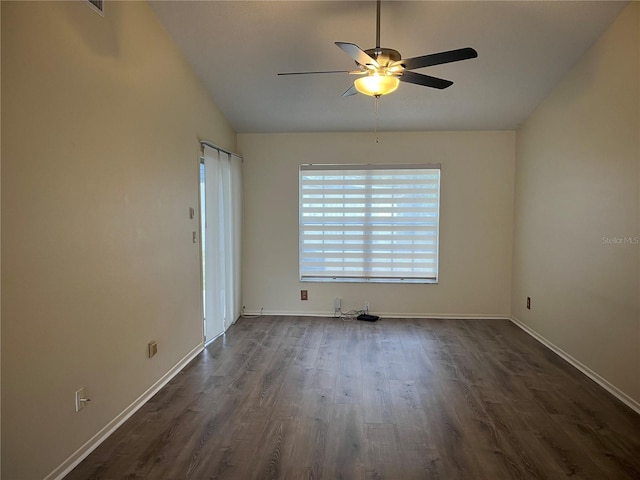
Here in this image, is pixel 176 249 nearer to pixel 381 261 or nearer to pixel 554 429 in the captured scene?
pixel 381 261

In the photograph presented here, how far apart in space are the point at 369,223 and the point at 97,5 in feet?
11.9

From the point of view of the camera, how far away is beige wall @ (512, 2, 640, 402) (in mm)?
2824

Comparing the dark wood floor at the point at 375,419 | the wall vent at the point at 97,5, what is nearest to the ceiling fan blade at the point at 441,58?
the wall vent at the point at 97,5

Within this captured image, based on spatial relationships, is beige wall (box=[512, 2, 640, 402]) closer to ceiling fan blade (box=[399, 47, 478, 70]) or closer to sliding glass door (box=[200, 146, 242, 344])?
ceiling fan blade (box=[399, 47, 478, 70])

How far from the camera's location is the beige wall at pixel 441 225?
501 centimetres

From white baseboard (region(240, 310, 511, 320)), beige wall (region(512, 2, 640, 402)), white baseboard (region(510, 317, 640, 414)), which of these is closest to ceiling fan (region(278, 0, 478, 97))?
beige wall (region(512, 2, 640, 402))

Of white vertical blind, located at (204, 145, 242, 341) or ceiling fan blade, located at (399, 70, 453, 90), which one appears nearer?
ceiling fan blade, located at (399, 70, 453, 90)

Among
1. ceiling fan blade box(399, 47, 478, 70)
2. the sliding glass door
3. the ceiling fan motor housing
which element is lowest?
the sliding glass door

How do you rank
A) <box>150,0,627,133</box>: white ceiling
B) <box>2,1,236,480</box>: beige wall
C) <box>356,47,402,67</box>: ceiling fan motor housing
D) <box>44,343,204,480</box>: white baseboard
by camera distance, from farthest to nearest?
<box>150,0,627,133</box>: white ceiling
<box>356,47,402,67</box>: ceiling fan motor housing
<box>44,343,204,480</box>: white baseboard
<box>2,1,236,480</box>: beige wall

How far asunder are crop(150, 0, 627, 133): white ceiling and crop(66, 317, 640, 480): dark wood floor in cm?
261

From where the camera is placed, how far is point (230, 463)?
2.19 meters

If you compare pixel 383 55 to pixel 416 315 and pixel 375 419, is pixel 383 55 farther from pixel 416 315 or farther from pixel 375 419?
pixel 416 315

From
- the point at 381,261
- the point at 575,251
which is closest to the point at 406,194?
the point at 381,261

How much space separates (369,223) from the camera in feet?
17.0
